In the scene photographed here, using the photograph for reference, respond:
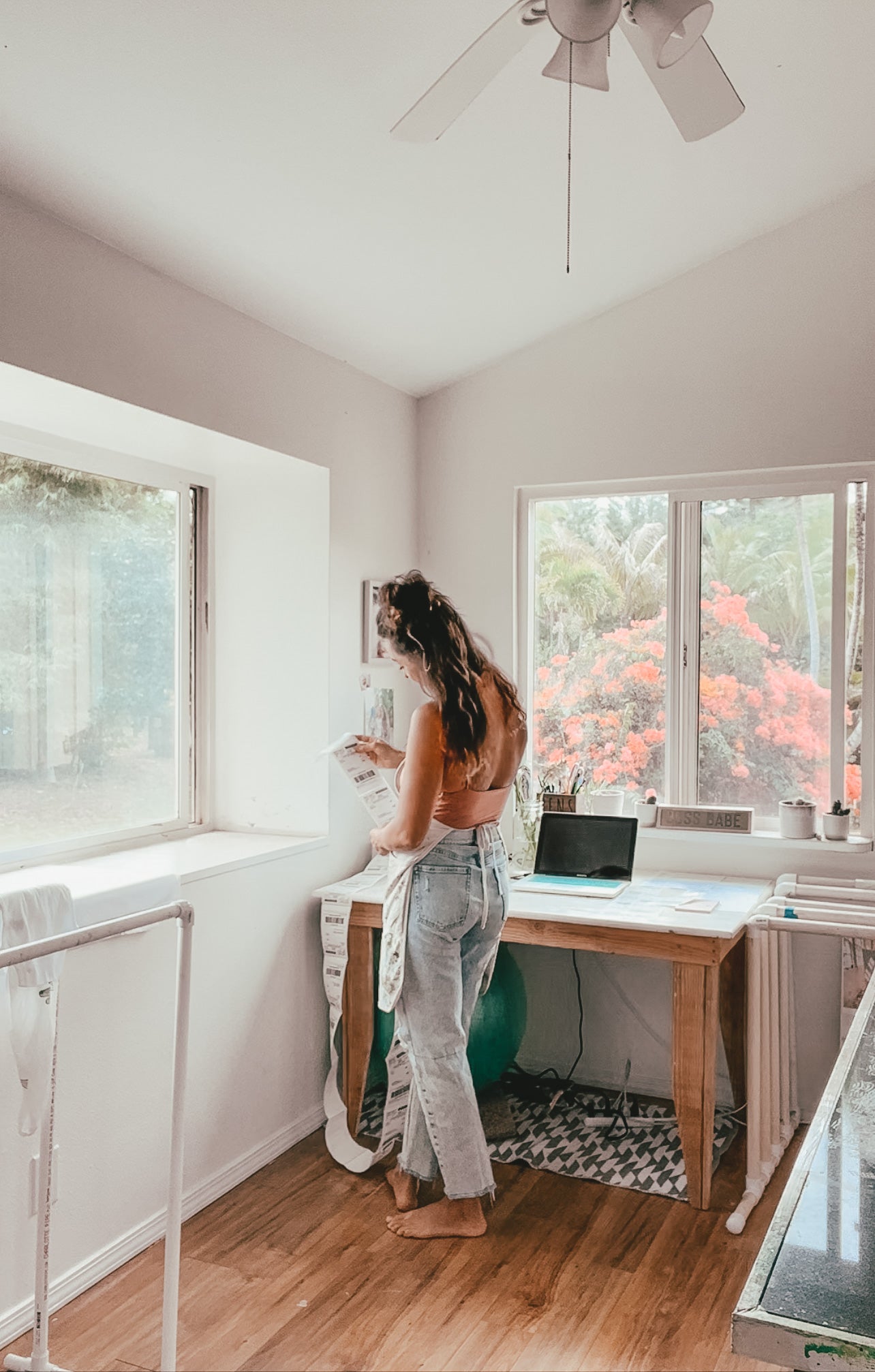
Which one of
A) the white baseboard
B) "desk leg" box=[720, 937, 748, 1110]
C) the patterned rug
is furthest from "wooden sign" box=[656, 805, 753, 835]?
the white baseboard

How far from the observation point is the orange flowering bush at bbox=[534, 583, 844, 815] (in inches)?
134

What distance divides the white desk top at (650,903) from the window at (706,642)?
12.2 inches

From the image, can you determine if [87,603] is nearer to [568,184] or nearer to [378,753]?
[378,753]

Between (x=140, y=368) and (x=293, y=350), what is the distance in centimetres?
68

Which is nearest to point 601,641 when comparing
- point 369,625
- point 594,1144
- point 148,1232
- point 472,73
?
point 369,625

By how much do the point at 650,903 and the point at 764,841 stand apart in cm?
53

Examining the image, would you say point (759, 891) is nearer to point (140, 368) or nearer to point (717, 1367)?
point (717, 1367)

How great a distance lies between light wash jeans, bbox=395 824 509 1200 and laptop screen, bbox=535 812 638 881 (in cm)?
72

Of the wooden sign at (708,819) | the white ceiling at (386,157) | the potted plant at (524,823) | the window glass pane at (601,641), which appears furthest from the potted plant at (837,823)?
the white ceiling at (386,157)

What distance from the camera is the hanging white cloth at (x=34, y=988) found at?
200cm

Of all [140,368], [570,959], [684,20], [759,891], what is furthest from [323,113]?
[570,959]

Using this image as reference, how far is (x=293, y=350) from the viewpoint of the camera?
3180 millimetres

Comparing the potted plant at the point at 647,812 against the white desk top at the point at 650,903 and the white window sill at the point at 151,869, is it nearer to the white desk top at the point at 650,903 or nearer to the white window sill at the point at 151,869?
the white desk top at the point at 650,903

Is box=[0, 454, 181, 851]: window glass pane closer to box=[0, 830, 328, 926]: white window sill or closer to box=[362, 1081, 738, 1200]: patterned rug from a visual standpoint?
box=[0, 830, 328, 926]: white window sill
